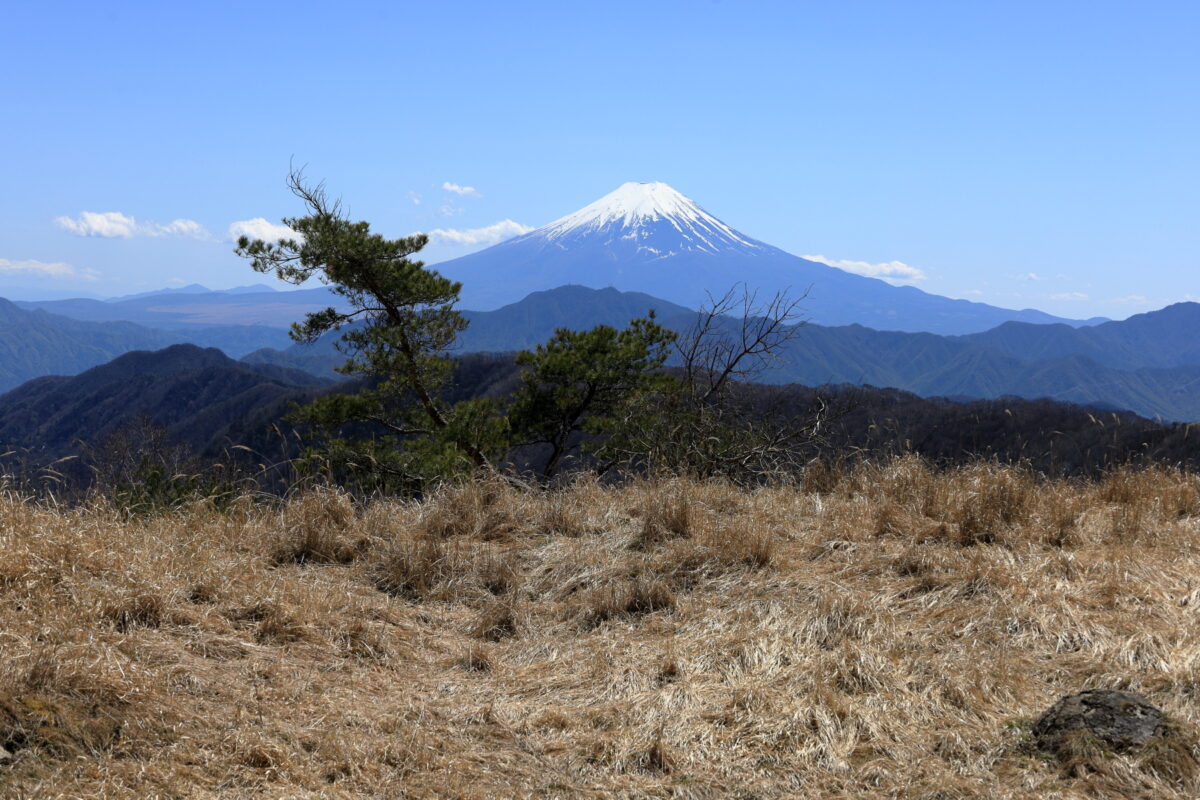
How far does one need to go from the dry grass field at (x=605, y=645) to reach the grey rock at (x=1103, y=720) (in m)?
0.06

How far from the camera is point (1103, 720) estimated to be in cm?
263

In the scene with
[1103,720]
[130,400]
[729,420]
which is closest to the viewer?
[1103,720]

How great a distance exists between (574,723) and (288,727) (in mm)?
1068

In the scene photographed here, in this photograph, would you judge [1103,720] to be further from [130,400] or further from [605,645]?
[130,400]

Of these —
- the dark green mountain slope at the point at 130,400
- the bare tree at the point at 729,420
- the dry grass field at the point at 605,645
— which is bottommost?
the dark green mountain slope at the point at 130,400

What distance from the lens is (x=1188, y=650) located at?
10.4 feet

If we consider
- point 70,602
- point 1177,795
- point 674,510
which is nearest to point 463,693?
point 70,602

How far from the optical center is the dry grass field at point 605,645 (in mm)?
2584

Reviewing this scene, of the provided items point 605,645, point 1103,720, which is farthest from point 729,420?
point 1103,720

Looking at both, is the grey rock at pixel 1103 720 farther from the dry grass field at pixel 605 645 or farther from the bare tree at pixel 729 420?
the bare tree at pixel 729 420

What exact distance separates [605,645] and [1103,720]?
2.09m

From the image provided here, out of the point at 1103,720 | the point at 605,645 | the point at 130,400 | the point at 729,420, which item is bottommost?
the point at 130,400

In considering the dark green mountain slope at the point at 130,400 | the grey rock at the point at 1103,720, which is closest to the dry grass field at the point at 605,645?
the grey rock at the point at 1103,720

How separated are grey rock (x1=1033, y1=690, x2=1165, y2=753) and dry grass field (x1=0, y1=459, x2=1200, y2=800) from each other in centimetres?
6
